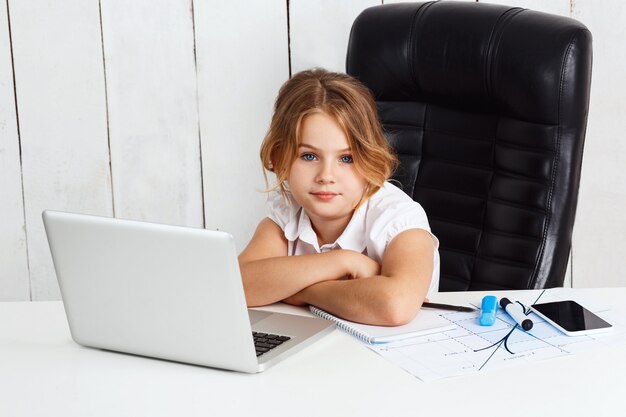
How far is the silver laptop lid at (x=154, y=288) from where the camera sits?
1.22 m

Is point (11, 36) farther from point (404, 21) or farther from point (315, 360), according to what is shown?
point (315, 360)

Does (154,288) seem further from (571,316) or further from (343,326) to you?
(571,316)

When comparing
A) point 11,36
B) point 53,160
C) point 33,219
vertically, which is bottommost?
point 33,219

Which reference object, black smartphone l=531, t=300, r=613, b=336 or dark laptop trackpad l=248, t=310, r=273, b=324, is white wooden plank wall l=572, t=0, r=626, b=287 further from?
dark laptop trackpad l=248, t=310, r=273, b=324

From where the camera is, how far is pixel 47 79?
2.63 meters

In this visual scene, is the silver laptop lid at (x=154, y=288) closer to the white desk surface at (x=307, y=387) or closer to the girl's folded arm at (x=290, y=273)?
the white desk surface at (x=307, y=387)

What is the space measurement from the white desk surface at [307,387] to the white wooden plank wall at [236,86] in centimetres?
134

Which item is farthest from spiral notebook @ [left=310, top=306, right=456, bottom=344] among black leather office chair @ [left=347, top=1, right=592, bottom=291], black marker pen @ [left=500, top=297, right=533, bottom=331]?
black leather office chair @ [left=347, top=1, right=592, bottom=291]

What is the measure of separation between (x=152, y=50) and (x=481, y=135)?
1.06 metres

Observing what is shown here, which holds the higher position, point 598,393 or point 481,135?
point 481,135

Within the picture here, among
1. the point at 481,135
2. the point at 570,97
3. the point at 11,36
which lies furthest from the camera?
the point at 11,36

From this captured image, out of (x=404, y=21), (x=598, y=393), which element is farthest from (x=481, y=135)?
(x=598, y=393)

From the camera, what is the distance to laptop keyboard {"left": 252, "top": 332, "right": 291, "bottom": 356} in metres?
1.36

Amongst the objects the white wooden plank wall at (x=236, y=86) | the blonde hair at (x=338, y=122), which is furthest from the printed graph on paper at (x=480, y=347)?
the white wooden plank wall at (x=236, y=86)
